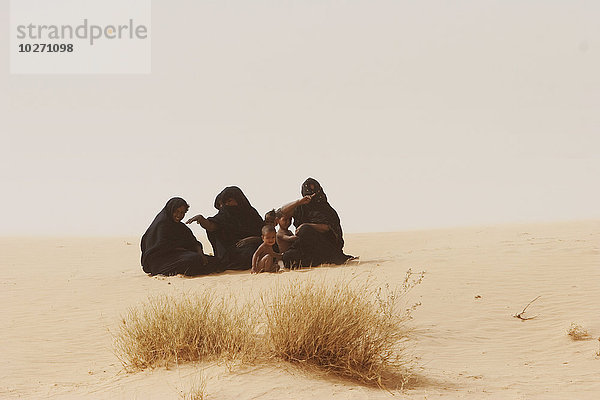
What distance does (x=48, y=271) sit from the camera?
20641mm

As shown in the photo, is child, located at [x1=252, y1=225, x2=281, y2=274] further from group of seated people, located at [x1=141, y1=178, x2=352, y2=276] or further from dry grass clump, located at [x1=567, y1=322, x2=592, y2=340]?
dry grass clump, located at [x1=567, y1=322, x2=592, y2=340]

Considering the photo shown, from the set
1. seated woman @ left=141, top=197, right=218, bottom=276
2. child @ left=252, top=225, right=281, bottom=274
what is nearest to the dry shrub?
child @ left=252, top=225, right=281, bottom=274

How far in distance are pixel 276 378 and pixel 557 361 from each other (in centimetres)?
416

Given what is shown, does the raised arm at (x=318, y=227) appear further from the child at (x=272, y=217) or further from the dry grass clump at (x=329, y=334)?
the dry grass clump at (x=329, y=334)

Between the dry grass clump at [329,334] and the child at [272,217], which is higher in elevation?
the child at [272,217]

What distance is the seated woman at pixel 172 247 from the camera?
15.6 metres

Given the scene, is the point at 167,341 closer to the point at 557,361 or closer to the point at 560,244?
the point at 557,361

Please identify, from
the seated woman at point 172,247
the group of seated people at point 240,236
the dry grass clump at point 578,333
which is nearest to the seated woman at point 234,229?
the group of seated people at point 240,236

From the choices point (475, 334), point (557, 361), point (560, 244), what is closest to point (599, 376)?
point (557, 361)

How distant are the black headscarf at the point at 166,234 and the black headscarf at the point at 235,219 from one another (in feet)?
2.28

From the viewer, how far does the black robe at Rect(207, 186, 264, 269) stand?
52.6 ft

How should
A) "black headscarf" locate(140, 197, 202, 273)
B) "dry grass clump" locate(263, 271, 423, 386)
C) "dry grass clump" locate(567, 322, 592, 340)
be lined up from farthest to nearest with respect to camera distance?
1. "black headscarf" locate(140, 197, 202, 273)
2. "dry grass clump" locate(567, 322, 592, 340)
3. "dry grass clump" locate(263, 271, 423, 386)

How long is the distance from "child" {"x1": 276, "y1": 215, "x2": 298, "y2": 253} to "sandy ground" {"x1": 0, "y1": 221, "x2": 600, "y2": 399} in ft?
3.24

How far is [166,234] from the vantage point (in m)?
15.8
